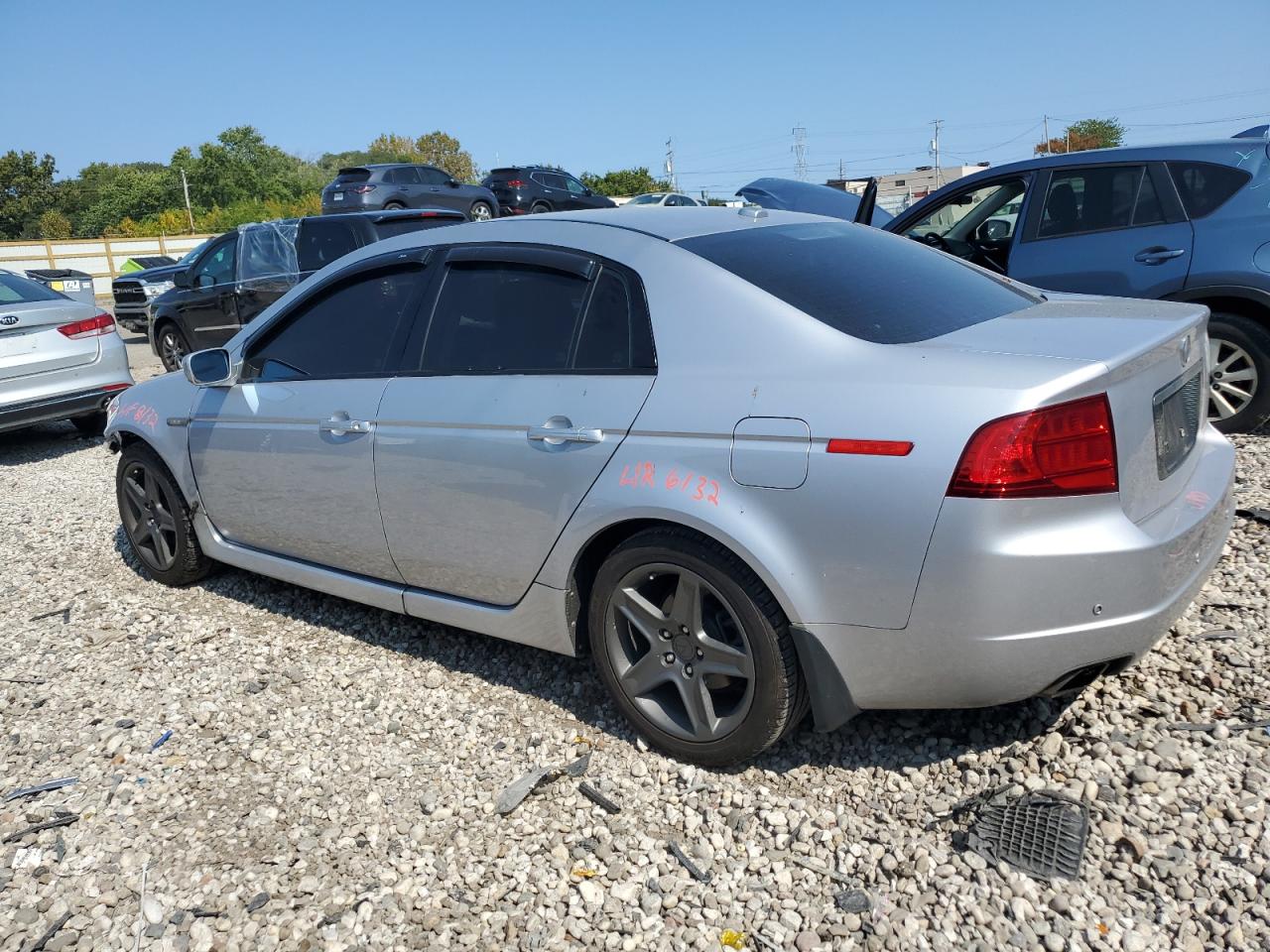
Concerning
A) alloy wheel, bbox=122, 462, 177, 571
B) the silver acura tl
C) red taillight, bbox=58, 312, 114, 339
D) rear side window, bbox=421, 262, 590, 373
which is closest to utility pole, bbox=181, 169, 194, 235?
red taillight, bbox=58, 312, 114, 339

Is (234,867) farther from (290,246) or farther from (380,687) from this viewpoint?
(290,246)

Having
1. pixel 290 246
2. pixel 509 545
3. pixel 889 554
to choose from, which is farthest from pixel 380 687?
pixel 290 246

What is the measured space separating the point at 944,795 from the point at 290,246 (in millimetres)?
9051

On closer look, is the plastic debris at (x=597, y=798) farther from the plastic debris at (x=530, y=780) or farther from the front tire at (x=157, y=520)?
the front tire at (x=157, y=520)

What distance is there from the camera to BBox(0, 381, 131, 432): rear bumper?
316 inches

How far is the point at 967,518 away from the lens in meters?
2.35

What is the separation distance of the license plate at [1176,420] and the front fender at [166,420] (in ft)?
13.0

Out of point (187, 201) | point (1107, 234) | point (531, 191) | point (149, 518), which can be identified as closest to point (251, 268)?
point (149, 518)

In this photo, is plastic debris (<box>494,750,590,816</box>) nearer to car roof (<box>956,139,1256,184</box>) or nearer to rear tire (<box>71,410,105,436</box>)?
car roof (<box>956,139,1256,184</box>)

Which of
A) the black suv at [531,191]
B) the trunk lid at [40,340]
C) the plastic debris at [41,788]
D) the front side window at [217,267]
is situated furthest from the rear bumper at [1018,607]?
the black suv at [531,191]

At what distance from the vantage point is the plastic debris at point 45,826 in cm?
299

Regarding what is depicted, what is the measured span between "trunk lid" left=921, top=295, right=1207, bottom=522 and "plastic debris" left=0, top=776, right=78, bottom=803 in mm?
3092

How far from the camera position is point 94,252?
144 feet

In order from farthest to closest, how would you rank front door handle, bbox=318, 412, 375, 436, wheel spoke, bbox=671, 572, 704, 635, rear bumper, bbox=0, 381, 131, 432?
rear bumper, bbox=0, 381, 131, 432, front door handle, bbox=318, 412, 375, 436, wheel spoke, bbox=671, 572, 704, 635
